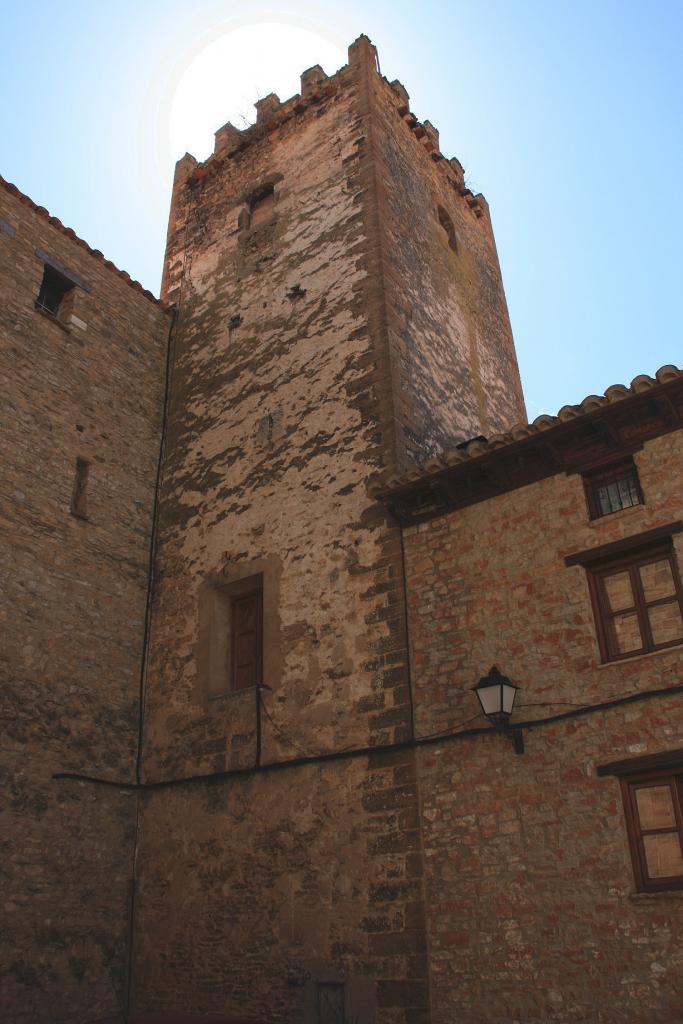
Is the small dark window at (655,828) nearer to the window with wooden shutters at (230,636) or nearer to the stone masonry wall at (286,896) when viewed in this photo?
the stone masonry wall at (286,896)

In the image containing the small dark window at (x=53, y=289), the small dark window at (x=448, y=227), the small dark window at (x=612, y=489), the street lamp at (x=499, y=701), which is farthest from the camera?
the small dark window at (x=448, y=227)

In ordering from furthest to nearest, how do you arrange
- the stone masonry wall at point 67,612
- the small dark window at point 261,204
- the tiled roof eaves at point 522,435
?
the small dark window at point 261,204 < the stone masonry wall at point 67,612 < the tiled roof eaves at point 522,435

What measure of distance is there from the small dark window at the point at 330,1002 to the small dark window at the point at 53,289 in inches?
367

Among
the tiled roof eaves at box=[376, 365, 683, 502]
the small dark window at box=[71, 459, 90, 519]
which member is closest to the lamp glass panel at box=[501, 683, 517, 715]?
the tiled roof eaves at box=[376, 365, 683, 502]

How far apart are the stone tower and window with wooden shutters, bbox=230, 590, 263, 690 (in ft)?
0.09

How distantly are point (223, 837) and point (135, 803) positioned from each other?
147cm

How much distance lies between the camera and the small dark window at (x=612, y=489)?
8625 mm

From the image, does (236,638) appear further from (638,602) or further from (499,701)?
(638,602)

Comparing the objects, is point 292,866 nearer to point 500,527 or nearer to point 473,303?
point 500,527

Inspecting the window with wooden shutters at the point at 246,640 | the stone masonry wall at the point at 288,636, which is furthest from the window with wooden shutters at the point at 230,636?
the stone masonry wall at the point at 288,636

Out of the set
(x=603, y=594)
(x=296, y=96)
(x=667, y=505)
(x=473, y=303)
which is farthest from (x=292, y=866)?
(x=296, y=96)

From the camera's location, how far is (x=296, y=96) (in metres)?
15.7

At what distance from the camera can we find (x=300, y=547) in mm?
10836

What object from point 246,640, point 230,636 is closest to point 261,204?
point 230,636
